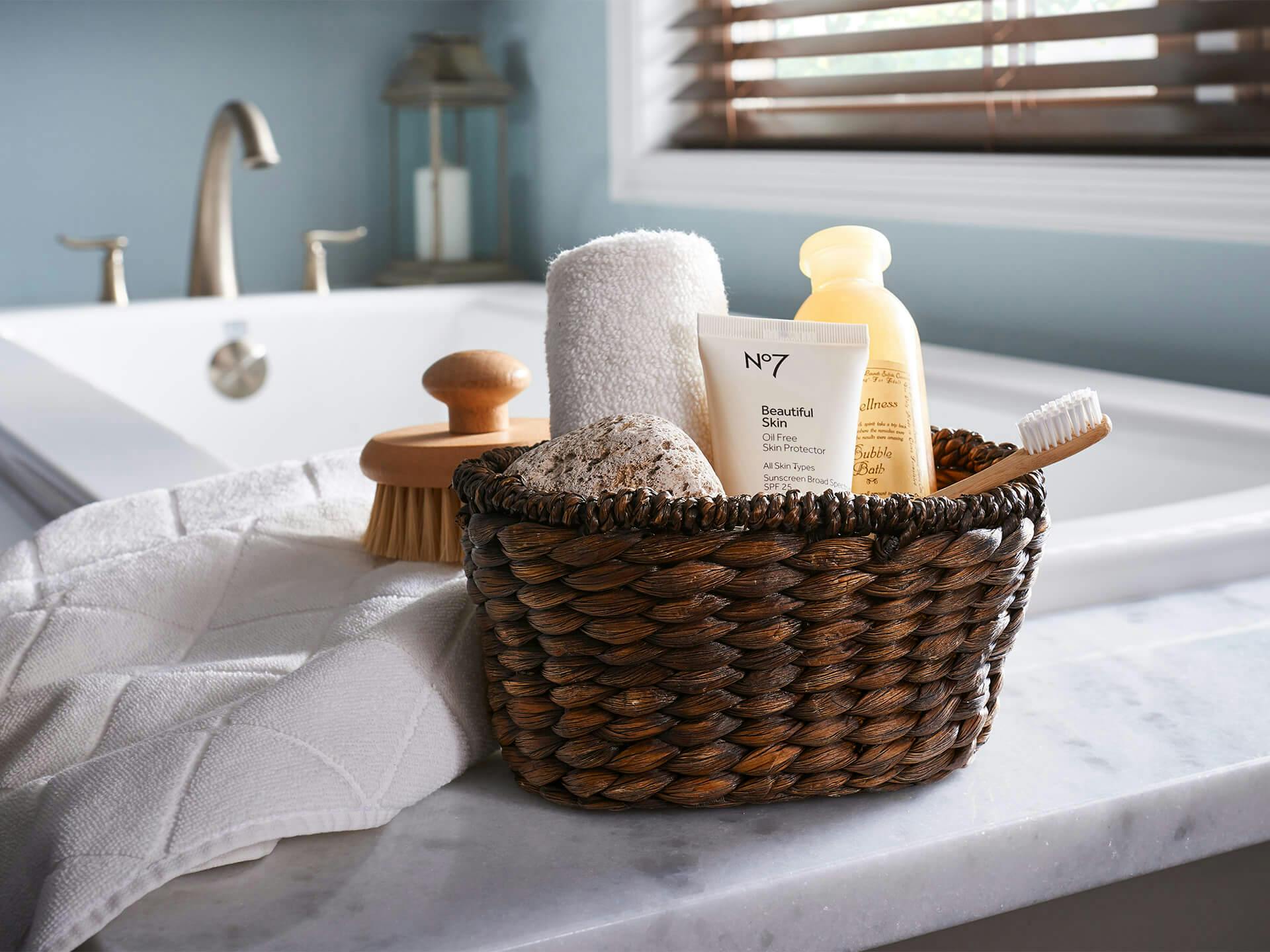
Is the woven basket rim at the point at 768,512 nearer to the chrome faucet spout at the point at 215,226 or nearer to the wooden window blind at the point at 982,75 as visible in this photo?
the wooden window blind at the point at 982,75

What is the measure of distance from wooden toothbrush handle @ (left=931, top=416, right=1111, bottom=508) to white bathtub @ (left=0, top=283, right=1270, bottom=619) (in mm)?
152

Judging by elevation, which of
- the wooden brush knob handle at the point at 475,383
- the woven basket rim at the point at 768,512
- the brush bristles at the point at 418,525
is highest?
the wooden brush knob handle at the point at 475,383

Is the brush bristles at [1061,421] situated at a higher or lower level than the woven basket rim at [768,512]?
higher

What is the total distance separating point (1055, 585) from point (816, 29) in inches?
43.6

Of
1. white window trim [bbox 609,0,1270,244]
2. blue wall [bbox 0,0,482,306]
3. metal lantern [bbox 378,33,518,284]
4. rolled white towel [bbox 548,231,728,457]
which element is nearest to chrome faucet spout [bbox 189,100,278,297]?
blue wall [bbox 0,0,482,306]

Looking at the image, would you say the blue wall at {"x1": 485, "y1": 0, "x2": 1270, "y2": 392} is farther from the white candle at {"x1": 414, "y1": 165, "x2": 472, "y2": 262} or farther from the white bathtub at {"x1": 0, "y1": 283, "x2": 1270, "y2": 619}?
the white candle at {"x1": 414, "y1": 165, "x2": 472, "y2": 262}

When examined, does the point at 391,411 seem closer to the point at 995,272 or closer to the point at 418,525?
the point at 995,272

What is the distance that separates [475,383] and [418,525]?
2.3 inches

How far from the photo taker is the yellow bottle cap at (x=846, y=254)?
45 cm

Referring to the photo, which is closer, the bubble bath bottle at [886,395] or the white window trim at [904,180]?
the bubble bath bottle at [886,395]

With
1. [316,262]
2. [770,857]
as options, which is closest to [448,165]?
[316,262]

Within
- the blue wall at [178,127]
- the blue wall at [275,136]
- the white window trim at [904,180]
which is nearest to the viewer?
the white window trim at [904,180]

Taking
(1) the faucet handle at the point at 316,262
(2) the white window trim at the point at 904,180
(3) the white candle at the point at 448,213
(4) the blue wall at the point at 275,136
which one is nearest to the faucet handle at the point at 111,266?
(1) the faucet handle at the point at 316,262

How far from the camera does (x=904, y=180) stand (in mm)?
1226
